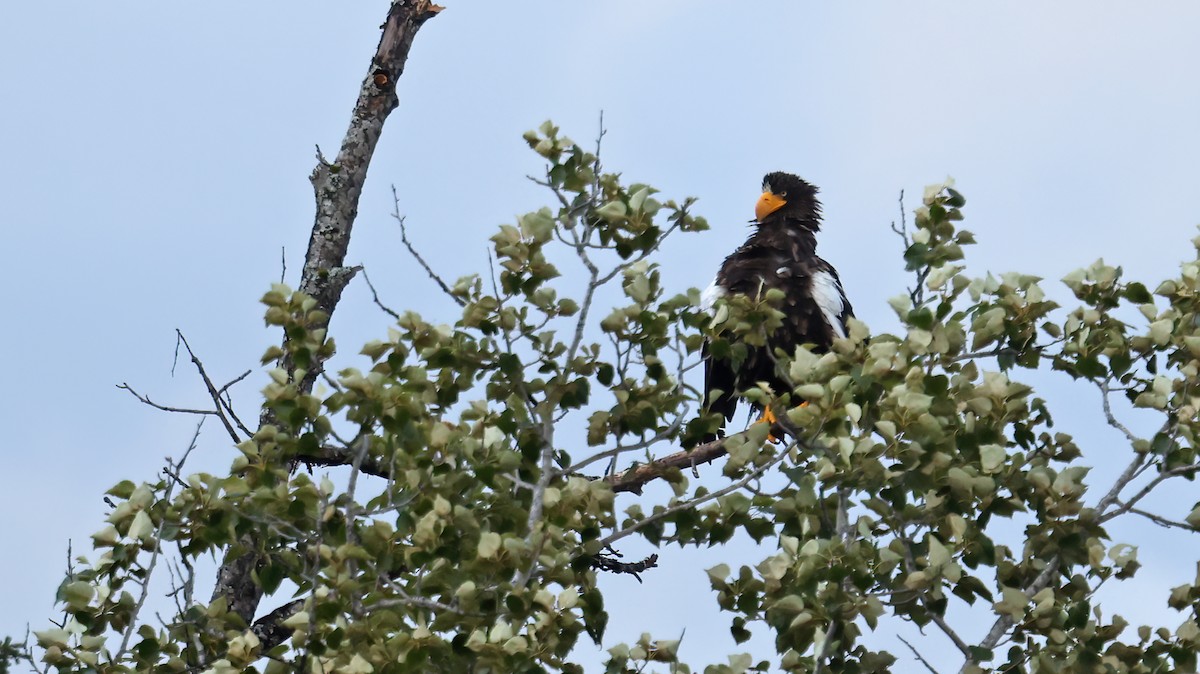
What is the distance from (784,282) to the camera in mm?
8703

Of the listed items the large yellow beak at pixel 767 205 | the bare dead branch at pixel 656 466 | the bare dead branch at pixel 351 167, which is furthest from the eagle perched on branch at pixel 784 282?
the bare dead branch at pixel 351 167

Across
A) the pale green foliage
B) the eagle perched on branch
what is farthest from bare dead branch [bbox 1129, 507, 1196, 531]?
the eagle perched on branch

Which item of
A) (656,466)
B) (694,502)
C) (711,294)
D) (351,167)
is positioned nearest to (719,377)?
(711,294)

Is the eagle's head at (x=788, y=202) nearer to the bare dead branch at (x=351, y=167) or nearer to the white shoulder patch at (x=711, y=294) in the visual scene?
the white shoulder patch at (x=711, y=294)

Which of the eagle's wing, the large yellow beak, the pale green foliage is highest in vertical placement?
the large yellow beak

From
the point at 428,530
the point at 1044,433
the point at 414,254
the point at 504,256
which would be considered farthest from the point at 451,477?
the point at 1044,433

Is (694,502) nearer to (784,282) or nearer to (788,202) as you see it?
(784,282)

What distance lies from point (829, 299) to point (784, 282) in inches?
12.2

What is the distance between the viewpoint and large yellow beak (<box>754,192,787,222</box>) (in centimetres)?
967

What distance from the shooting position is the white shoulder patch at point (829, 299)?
857 cm

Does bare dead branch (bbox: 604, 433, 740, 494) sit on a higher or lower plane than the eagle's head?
lower

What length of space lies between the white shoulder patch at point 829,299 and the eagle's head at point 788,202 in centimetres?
89

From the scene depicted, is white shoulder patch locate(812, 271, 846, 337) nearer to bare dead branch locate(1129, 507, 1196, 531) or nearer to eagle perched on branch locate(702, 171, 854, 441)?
eagle perched on branch locate(702, 171, 854, 441)

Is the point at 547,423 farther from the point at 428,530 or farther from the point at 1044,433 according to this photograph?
the point at 1044,433
